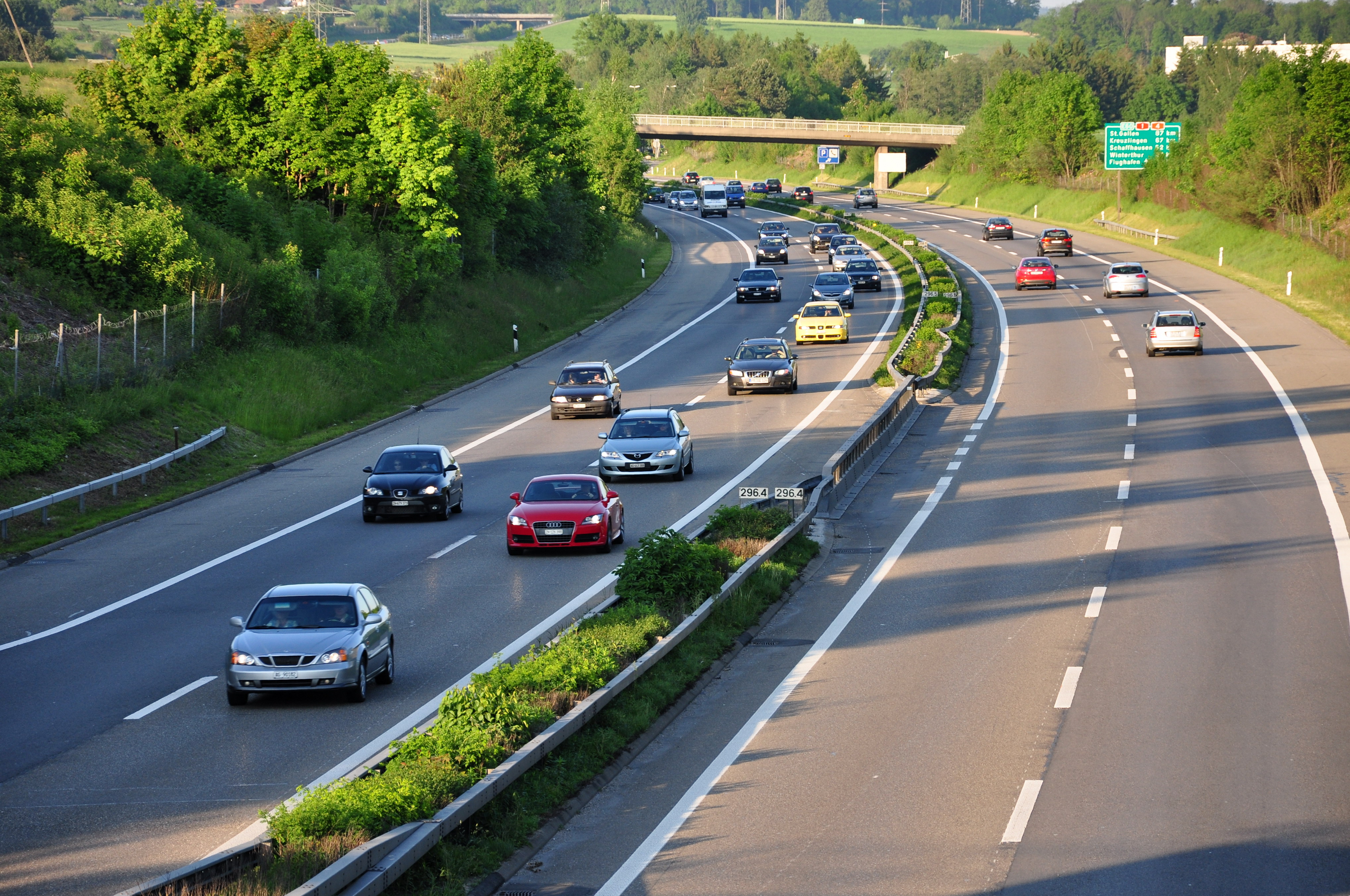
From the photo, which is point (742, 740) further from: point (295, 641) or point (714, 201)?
point (714, 201)

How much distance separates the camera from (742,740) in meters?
14.0

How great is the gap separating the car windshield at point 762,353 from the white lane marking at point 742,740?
60.2 feet

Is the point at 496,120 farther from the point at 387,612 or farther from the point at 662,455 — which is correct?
the point at 387,612

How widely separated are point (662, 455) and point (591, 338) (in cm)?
2748

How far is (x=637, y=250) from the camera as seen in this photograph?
283 ft

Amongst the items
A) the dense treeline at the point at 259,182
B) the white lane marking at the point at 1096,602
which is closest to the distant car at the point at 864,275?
the dense treeline at the point at 259,182

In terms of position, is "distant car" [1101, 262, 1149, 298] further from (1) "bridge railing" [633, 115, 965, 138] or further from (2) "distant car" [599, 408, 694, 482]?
(1) "bridge railing" [633, 115, 965, 138]

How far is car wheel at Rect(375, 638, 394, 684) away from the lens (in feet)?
53.9

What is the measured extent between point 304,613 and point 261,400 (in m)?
21.1

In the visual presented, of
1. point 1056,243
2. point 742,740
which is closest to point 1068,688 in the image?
point 742,740

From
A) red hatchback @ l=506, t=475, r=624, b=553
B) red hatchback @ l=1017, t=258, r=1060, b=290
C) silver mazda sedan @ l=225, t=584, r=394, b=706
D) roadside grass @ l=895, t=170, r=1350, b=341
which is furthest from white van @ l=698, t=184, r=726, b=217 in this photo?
silver mazda sedan @ l=225, t=584, r=394, b=706

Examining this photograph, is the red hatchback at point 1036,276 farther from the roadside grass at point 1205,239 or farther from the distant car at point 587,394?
the distant car at point 587,394

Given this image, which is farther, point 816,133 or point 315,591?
point 816,133

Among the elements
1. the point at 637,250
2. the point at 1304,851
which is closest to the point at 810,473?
the point at 1304,851
